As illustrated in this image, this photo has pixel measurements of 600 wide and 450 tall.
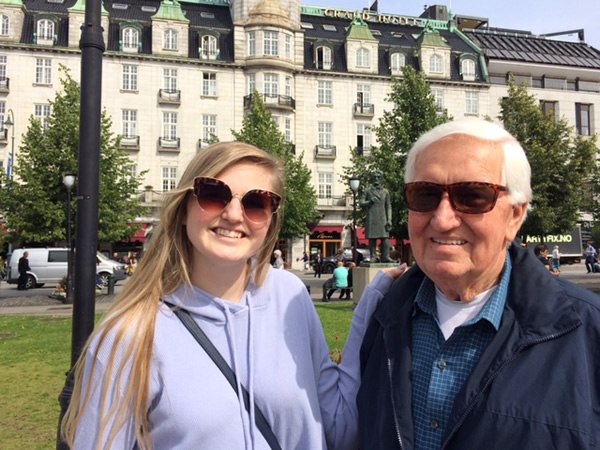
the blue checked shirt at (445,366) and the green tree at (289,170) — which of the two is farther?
the green tree at (289,170)

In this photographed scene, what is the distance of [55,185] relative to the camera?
86.0ft

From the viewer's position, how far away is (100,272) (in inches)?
925

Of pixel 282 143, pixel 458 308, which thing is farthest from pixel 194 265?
pixel 282 143

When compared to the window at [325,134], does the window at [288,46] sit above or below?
above

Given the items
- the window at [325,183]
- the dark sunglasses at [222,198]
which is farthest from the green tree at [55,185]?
the dark sunglasses at [222,198]

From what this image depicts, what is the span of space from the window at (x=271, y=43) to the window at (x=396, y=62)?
956 centimetres

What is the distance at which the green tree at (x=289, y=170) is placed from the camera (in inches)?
1277

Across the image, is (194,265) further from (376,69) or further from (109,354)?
(376,69)

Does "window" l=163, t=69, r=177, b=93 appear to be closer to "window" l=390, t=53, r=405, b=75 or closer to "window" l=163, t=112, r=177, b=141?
"window" l=163, t=112, r=177, b=141

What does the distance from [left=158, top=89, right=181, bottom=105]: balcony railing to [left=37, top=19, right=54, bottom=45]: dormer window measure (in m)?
8.00

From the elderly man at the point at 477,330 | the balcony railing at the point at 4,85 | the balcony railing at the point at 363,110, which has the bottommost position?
the elderly man at the point at 477,330

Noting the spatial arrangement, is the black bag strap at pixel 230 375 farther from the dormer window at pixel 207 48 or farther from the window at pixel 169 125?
the dormer window at pixel 207 48

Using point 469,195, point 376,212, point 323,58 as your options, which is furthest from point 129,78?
point 469,195

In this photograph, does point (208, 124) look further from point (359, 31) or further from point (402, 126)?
point (402, 126)
